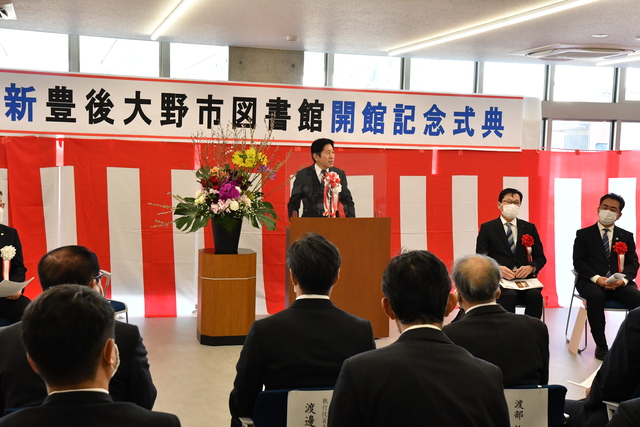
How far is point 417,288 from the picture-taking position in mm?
1810

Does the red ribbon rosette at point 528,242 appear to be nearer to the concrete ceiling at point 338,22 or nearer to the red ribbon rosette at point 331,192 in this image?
the red ribbon rosette at point 331,192

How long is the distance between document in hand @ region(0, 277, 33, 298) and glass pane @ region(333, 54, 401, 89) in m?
4.48

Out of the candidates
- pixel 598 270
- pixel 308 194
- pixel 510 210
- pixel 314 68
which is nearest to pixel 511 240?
pixel 510 210

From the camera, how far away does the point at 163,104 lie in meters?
6.13

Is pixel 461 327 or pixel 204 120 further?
pixel 204 120

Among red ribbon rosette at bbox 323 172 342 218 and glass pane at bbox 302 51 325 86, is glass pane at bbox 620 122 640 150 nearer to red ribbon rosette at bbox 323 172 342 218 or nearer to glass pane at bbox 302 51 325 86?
glass pane at bbox 302 51 325 86

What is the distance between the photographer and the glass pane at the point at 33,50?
6.51 m

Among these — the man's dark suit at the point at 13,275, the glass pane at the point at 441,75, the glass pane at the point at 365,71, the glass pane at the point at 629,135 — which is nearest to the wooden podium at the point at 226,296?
the man's dark suit at the point at 13,275

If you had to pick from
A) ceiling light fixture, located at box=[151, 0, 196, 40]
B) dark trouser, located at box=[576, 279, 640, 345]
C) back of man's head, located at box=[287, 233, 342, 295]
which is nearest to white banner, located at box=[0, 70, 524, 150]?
ceiling light fixture, located at box=[151, 0, 196, 40]

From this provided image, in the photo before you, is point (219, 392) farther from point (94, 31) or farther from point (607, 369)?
point (94, 31)

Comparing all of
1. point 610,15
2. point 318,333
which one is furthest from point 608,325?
point 318,333

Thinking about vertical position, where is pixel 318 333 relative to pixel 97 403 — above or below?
below

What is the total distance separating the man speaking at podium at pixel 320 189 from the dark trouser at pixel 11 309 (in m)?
2.09

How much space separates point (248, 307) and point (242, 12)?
8.05ft
